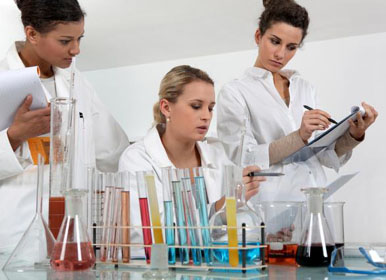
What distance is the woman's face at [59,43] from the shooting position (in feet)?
5.79

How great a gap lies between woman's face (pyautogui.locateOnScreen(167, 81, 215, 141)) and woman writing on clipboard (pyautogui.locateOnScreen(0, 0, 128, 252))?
188 mm

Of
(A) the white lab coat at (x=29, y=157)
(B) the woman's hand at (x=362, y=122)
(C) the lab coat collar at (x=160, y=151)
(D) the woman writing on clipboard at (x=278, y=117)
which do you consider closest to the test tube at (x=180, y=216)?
(A) the white lab coat at (x=29, y=157)

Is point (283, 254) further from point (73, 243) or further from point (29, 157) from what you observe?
point (29, 157)

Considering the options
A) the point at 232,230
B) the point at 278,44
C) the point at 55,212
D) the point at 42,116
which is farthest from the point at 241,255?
the point at 278,44

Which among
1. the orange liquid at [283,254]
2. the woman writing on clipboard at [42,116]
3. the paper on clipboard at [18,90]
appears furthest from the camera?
the woman writing on clipboard at [42,116]

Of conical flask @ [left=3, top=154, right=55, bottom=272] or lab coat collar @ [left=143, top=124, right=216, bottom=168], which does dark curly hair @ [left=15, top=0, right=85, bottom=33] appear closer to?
lab coat collar @ [left=143, top=124, right=216, bottom=168]

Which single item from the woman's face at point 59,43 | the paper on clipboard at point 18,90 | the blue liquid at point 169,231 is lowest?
the blue liquid at point 169,231

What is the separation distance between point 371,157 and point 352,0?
1.13 metres

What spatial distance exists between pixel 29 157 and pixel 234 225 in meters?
0.95

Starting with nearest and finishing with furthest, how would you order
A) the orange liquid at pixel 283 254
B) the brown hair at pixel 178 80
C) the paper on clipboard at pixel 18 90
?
the orange liquid at pixel 283 254, the paper on clipboard at pixel 18 90, the brown hair at pixel 178 80

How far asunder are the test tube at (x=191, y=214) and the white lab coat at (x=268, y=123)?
2.87 feet

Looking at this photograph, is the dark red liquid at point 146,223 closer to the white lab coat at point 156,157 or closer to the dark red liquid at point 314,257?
the dark red liquid at point 314,257

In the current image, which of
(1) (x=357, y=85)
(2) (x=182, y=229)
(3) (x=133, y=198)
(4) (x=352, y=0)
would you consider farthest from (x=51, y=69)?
(1) (x=357, y=85)

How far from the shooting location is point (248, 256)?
2.97 feet
